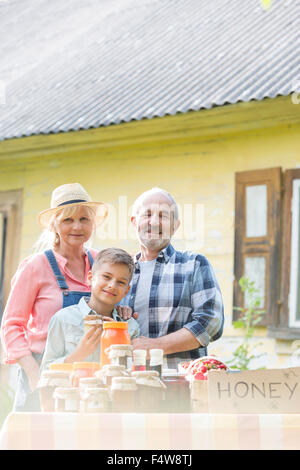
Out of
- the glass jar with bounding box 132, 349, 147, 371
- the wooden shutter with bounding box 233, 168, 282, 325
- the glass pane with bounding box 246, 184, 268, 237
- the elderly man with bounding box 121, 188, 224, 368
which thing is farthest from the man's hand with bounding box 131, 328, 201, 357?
the glass pane with bounding box 246, 184, 268, 237

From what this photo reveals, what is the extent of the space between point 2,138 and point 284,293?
3.18m

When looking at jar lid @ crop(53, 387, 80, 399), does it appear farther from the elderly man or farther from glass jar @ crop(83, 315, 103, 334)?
the elderly man

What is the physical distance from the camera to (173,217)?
9.09ft

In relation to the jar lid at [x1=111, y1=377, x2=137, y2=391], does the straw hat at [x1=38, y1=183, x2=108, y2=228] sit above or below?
above

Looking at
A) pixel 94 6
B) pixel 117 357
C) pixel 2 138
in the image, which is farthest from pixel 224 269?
pixel 94 6

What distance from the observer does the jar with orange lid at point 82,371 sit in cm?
208

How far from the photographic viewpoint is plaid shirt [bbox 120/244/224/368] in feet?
8.91

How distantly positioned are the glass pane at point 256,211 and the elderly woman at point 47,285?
427cm

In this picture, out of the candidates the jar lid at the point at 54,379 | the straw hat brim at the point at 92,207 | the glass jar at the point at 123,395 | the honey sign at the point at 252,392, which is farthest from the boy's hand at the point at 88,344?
the straw hat brim at the point at 92,207

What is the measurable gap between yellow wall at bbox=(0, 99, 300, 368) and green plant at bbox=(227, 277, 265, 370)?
0.46 feet

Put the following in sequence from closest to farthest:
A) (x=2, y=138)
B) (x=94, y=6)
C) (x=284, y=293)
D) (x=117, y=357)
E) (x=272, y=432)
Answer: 1. (x=272, y=432)
2. (x=117, y=357)
3. (x=284, y=293)
4. (x=2, y=138)
5. (x=94, y=6)

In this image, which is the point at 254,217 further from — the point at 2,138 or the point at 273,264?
the point at 2,138

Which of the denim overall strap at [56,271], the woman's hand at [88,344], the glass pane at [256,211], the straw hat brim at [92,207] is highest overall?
the glass pane at [256,211]

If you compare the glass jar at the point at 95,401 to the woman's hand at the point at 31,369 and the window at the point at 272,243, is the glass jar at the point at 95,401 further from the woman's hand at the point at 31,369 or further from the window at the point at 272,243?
the window at the point at 272,243
